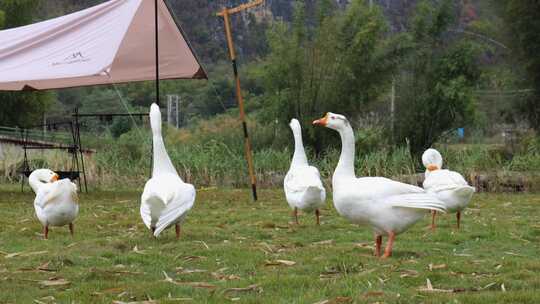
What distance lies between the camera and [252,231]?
8219mm

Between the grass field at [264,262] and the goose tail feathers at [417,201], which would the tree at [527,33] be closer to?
the grass field at [264,262]

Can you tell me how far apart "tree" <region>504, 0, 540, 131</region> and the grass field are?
7.70m

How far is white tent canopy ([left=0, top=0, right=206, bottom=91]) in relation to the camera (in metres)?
11.3

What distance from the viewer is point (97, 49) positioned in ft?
38.0

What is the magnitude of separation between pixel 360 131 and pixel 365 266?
12177 mm

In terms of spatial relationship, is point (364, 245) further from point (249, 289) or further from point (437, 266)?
point (249, 289)

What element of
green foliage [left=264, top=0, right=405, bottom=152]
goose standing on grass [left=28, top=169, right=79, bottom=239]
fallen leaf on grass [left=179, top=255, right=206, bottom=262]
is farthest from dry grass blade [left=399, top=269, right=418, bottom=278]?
green foliage [left=264, top=0, right=405, bottom=152]

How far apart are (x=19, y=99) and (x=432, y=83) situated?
12.2m

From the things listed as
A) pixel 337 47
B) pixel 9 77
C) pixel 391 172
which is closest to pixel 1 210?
pixel 9 77

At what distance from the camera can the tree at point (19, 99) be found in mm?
22891

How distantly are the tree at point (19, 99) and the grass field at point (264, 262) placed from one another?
14063 millimetres

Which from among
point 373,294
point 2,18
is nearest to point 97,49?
point 373,294

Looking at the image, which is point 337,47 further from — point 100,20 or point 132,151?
point 100,20

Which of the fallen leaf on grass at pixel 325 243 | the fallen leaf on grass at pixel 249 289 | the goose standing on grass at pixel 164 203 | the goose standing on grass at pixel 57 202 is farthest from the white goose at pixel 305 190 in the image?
the fallen leaf on grass at pixel 249 289
